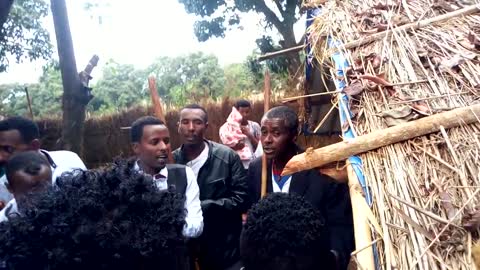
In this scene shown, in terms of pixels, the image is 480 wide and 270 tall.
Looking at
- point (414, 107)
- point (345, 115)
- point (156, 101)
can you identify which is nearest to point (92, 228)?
point (345, 115)

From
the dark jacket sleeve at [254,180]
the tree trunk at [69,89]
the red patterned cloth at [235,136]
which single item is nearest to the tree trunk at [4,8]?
the tree trunk at [69,89]

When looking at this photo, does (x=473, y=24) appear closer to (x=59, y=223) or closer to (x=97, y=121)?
(x=59, y=223)

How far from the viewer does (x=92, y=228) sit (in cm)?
186

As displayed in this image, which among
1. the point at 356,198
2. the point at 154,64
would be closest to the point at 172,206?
the point at 356,198

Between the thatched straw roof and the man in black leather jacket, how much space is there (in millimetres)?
1091

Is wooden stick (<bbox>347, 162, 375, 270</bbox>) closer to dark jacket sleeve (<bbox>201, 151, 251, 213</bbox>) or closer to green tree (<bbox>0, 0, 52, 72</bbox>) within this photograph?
dark jacket sleeve (<bbox>201, 151, 251, 213</bbox>)

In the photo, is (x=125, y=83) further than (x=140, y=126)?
Yes

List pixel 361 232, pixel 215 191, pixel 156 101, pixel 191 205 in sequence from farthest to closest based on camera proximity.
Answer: pixel 156 101, pixel 215 191, pixel 191 205, pixel 361 232

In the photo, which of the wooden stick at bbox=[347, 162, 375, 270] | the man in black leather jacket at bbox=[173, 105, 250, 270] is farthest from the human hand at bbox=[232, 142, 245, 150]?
the wooden stick at bbox=[347, 162, 375, 270]

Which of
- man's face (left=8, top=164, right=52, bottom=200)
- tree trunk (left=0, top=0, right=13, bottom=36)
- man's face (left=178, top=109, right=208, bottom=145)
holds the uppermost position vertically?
tree trunk (left=0, top=0, right=13, bottom=36)

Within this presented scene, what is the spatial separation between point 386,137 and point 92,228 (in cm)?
131

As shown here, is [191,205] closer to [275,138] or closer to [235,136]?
[275,138]

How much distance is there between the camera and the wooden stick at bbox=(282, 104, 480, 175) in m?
2.41

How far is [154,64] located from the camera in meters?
28.9
